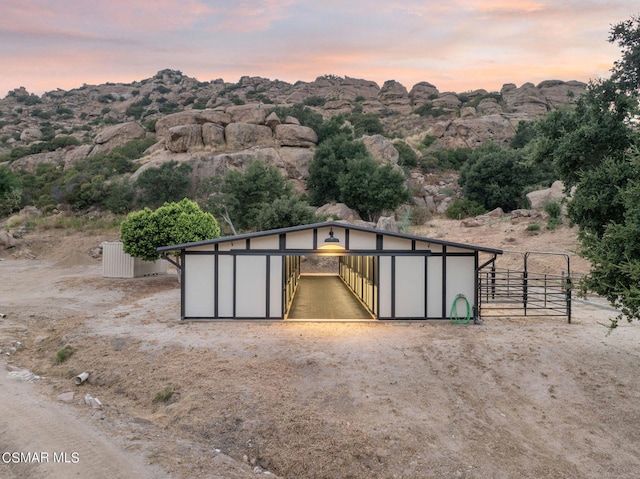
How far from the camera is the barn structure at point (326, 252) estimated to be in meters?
13.4

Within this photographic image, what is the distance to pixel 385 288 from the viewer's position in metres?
13.6

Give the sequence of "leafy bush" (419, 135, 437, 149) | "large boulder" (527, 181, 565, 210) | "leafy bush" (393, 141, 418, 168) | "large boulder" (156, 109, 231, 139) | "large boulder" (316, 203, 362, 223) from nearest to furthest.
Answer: "large boulder" (527, 181, 565, 210)
"large boulder" (316, 203, 362, 223)
"large boulder" (156, 109, 231, 139)
"leafy bush" (393, 141, 418, 168)
"leafy bush" (419, 135, 437, 149)

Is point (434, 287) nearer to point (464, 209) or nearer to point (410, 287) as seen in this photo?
point (410, 287)

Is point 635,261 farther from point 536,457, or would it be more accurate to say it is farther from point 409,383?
point 409,383

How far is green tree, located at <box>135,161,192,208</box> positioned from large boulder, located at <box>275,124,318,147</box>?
12.8 metres

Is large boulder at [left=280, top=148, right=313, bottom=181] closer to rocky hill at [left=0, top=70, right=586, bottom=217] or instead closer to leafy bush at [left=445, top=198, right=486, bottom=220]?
rocky hill at [left=0, top=70, right=586, bottom=217]

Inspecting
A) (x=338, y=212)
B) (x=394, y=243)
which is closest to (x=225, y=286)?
(x=394, y=243)

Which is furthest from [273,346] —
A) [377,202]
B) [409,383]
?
[377,202]

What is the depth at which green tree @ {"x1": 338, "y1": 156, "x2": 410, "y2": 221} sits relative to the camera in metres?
36.2

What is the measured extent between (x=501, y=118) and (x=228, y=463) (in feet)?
222

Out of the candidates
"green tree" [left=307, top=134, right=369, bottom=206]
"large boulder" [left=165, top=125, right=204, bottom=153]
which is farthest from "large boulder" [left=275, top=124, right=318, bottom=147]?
"large boulder" [left=165, top=125, right=204, bottom=153]

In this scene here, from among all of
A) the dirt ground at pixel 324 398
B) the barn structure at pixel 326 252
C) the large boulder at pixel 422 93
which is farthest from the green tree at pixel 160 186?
the large boulder at pixel 422 93

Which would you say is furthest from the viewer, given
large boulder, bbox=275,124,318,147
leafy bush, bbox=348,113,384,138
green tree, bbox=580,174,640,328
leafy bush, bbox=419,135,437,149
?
leafy bush, bbox=348,113,384,138

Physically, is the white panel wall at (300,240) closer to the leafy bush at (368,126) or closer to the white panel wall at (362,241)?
the white panel wall at (362,241)
